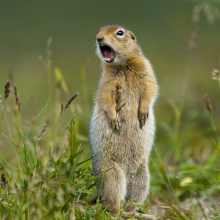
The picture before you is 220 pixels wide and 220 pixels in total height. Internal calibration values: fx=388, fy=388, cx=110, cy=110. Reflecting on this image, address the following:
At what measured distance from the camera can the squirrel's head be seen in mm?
3996

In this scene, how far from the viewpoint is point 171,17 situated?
38.1 ft

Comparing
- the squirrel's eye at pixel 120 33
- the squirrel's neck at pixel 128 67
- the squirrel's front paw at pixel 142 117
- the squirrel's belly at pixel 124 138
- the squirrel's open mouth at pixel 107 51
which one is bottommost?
→ the squirrel's belly at pixel 124 138

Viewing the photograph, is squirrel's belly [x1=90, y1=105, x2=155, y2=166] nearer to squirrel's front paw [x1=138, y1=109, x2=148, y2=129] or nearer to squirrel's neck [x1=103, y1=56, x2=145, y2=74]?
squirrel's front paw [x1=138, y1=109, x2=148, y2=129]

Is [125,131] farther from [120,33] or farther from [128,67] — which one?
[120,33]

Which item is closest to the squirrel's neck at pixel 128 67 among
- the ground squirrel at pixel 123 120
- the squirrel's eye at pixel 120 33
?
the ground squirrel at pixel 123 120

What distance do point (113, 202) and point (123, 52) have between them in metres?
1.57

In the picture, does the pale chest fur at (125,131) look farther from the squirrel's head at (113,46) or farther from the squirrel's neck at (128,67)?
the squirrel's head at (113,46)

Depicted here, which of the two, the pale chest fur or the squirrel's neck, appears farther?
the squirrel's neck

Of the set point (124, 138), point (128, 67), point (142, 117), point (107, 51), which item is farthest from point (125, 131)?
point (107, 51)

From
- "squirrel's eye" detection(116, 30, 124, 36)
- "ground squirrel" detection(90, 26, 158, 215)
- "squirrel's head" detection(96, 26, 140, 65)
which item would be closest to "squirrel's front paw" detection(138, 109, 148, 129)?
"ground squirrel" detection(90, 26, 158, 215)

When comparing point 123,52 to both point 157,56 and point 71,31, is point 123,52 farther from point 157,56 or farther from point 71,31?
point 157,56

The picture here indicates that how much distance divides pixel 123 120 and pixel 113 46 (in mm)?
790

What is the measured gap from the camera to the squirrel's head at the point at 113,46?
3996 mm

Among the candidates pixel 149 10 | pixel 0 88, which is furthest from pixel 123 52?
pixel 149 10
